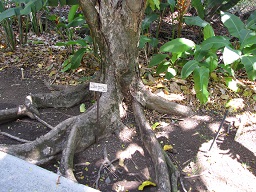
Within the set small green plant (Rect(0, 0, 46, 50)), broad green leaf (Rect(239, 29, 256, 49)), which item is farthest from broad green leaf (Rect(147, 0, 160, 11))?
small green plant (Rect(0, 0, 46, 50))

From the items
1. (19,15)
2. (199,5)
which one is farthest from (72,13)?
(199,5)

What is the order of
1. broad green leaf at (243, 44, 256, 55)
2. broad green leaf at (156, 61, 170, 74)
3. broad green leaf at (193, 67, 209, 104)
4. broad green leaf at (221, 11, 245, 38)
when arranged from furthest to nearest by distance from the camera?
broad green leaf at (156, 61, 170, 74), broad green leaf at (221, 11, 245, 38), broad green leaf at (243, 44, 256, 55), broad green leaf at (193, 67, 209, 104)

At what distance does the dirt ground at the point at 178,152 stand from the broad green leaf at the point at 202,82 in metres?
0.44

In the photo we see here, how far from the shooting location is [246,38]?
3070mm

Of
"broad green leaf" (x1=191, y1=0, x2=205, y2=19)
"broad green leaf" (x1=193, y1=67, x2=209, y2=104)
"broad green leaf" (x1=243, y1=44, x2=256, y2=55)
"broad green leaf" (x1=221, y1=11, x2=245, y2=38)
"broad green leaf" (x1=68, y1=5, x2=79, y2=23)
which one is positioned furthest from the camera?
"broad green leaf" (x1=191, y1=0, x2=205, y2=19)

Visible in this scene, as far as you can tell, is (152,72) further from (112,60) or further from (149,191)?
(149,191)

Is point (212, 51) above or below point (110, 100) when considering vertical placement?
above

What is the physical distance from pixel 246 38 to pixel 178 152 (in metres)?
1.50

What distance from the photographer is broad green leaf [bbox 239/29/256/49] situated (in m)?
2.97

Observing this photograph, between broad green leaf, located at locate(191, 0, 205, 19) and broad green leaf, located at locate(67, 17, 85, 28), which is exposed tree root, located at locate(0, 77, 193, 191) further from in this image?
broad green leaf, located at locate(191, 0, 205, 19)

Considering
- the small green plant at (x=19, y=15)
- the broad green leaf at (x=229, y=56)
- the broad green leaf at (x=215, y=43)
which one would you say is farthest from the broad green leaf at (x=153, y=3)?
the small green plant at (x=19, y=15)

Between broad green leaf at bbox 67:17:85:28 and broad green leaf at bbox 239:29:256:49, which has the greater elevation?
broad green leaf at bbox 239:29:256:49

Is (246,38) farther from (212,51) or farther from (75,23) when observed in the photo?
(75,23)

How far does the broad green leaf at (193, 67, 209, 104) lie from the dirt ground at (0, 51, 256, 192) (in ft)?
1.44
